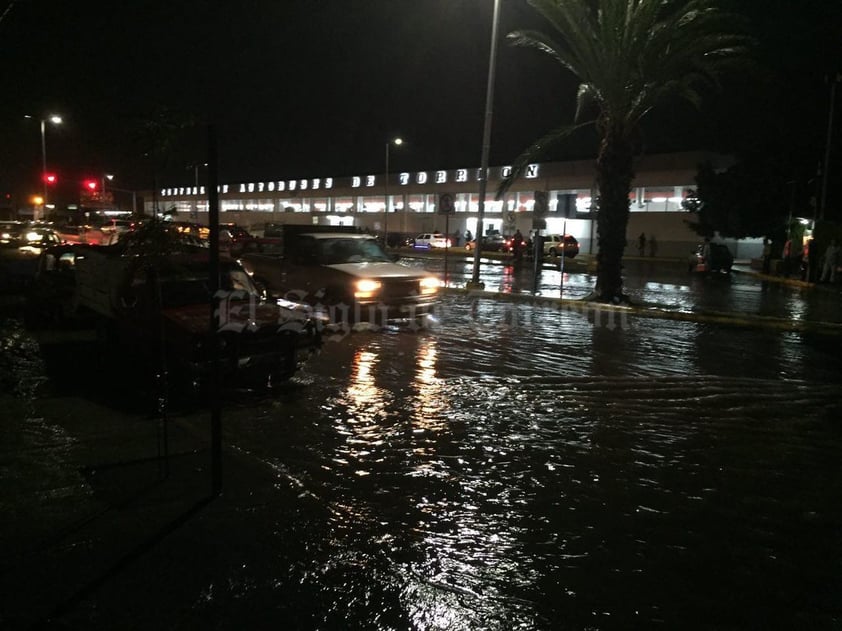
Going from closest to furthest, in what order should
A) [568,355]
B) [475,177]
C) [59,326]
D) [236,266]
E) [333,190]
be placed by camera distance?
1. [236,266]
2. [568,355]
3. [59,326]
4. [475,177]
5. [333,190]

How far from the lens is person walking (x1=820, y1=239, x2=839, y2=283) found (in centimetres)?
2894

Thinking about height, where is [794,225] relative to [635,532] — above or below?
above

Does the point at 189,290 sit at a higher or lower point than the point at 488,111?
lower

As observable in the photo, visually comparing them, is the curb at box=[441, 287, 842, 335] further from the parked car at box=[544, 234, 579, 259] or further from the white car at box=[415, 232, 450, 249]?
the white car at box=[415, 232, 450, 249]

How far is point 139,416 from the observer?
314 inches

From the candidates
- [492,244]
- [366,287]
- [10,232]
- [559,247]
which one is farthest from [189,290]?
[492,244]

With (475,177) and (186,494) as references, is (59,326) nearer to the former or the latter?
(186,494)

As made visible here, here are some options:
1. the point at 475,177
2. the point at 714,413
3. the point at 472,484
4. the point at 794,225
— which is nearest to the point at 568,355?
the point at 714,413

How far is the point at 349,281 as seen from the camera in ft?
47.7

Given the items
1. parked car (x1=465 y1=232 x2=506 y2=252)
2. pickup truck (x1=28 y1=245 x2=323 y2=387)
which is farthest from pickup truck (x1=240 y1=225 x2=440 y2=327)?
parked car (x1=465 y1=232 x2=506 y2=252)

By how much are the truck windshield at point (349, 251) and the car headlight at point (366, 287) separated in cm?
123

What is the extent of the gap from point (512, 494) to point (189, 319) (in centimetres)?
448

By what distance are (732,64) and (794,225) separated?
64.6 ft

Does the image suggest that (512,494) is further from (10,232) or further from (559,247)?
(559,247)
